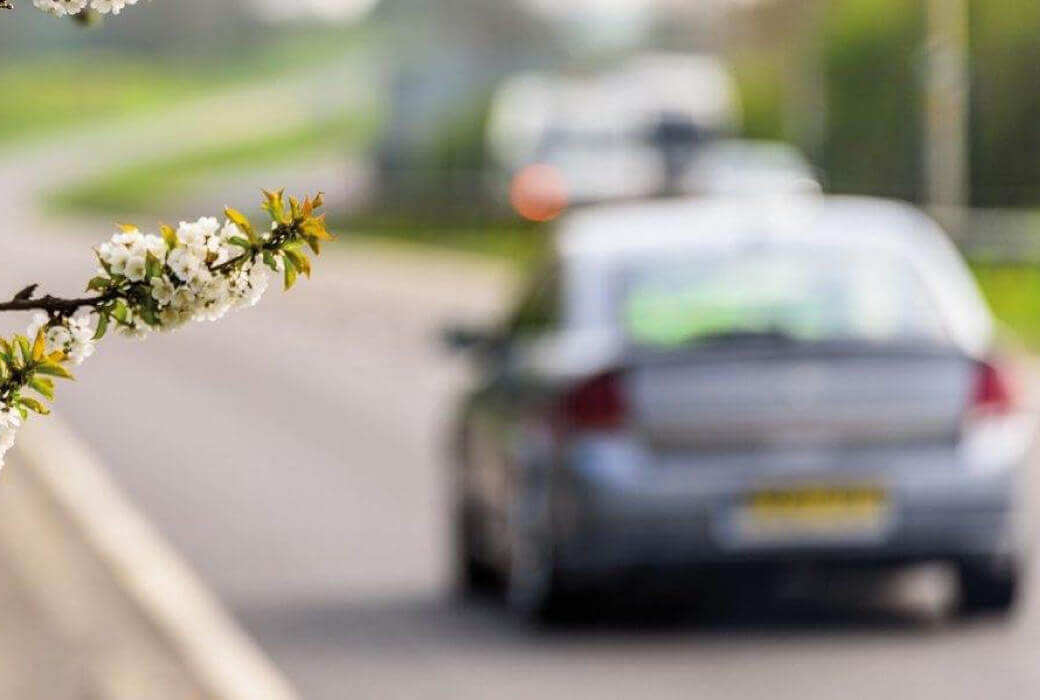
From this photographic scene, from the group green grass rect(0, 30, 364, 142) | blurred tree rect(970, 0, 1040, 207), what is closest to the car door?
blurred tree rect(970, 0, 1040, 207)

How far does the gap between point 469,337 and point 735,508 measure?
1.90 meters

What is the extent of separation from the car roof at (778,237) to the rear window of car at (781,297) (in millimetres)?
57

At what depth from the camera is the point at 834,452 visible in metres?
10.7

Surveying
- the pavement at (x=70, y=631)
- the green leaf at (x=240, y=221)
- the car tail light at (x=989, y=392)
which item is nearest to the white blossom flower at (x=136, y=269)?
the green leaf at (x=240, y=221)

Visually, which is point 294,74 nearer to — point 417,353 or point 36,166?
point 36,166

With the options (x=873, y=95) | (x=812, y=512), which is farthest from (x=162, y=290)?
(x=873, y=95)

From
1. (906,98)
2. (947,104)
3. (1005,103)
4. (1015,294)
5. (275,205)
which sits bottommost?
(275,205)

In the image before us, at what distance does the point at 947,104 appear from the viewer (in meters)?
36.0

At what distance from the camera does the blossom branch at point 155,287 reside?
383cm

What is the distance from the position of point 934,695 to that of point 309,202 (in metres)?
6.14

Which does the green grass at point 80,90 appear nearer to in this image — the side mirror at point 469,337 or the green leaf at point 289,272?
the side mirror at point 469,337

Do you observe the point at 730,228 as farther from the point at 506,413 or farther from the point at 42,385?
the point at 42,385

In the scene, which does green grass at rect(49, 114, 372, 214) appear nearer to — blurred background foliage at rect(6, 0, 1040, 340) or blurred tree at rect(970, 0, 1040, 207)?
blurred background foliage at rect(6, 0, 1040, 340)

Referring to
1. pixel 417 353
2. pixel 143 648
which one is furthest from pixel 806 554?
pixel 417 353
